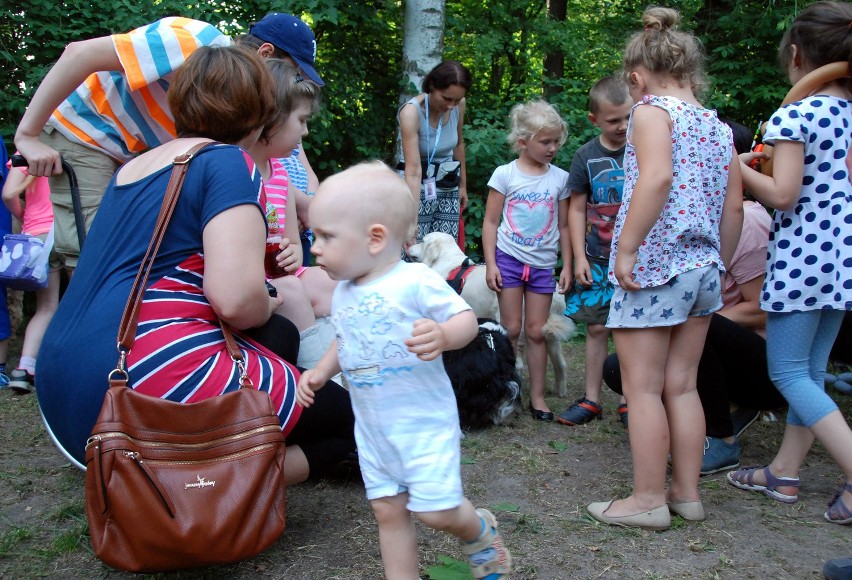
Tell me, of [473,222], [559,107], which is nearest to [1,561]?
[473,222]

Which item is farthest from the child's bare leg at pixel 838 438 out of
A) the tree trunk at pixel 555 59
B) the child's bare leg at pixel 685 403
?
the tree trunk at pixel 555 59

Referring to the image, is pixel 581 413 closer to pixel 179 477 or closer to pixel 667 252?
pixel 667 252

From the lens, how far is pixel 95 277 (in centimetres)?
235

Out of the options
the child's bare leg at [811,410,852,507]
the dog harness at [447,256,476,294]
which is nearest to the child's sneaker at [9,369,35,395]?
the dog harness at [447,256,476,294]

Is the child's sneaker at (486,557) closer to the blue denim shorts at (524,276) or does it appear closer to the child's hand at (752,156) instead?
the child's hand at (752,156)

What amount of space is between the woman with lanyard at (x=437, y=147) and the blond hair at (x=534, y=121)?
3.08ft

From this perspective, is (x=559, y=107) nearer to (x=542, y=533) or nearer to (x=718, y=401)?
(x=718, y=401)

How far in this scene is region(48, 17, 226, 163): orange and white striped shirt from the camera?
305 centimetres

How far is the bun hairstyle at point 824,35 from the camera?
2855mm

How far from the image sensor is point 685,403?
9.30 ft

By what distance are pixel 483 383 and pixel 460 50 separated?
25.0ft

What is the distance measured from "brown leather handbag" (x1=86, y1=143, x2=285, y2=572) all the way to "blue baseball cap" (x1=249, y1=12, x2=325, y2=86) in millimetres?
1942

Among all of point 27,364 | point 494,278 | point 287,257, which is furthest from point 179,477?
point 27,364

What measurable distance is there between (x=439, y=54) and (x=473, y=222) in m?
1.67
